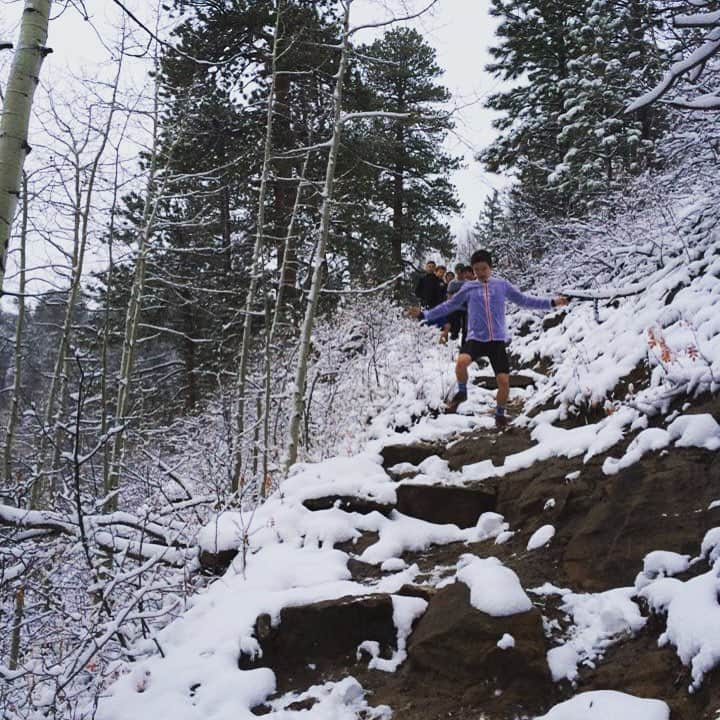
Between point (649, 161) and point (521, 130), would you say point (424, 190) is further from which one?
point (649, 161)

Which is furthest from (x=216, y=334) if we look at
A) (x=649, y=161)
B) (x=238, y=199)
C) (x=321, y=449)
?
(x=649, y=161)

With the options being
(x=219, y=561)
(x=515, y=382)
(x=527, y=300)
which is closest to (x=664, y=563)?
(x=219, y=561)

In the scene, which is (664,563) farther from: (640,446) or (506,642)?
(640,446)

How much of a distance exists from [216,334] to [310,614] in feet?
37.9

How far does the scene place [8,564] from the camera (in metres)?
4.29

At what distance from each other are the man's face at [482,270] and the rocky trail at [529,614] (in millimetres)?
2319

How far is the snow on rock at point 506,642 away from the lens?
277 centimetres

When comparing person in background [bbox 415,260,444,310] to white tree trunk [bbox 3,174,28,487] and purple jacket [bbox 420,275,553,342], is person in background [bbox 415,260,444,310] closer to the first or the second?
purple jacket [bbox 420,275,553,342]

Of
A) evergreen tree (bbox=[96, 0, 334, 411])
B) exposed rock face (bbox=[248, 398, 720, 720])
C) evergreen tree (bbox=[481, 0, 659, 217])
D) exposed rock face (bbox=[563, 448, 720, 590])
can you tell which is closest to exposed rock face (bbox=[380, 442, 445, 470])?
exposed rock face (bbox=[248, 398, 720, 720])

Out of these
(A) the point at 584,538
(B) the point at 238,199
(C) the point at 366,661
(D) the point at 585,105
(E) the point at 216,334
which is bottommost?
(C) the point at 366,661

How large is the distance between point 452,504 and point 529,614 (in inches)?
73.5

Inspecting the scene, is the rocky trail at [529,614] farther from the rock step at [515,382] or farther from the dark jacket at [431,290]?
the dark jacket at [431,290]

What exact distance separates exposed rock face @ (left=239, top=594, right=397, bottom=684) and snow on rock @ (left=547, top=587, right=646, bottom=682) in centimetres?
95

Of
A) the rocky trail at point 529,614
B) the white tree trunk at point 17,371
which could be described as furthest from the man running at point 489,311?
the white tree trunk at point 17,371
